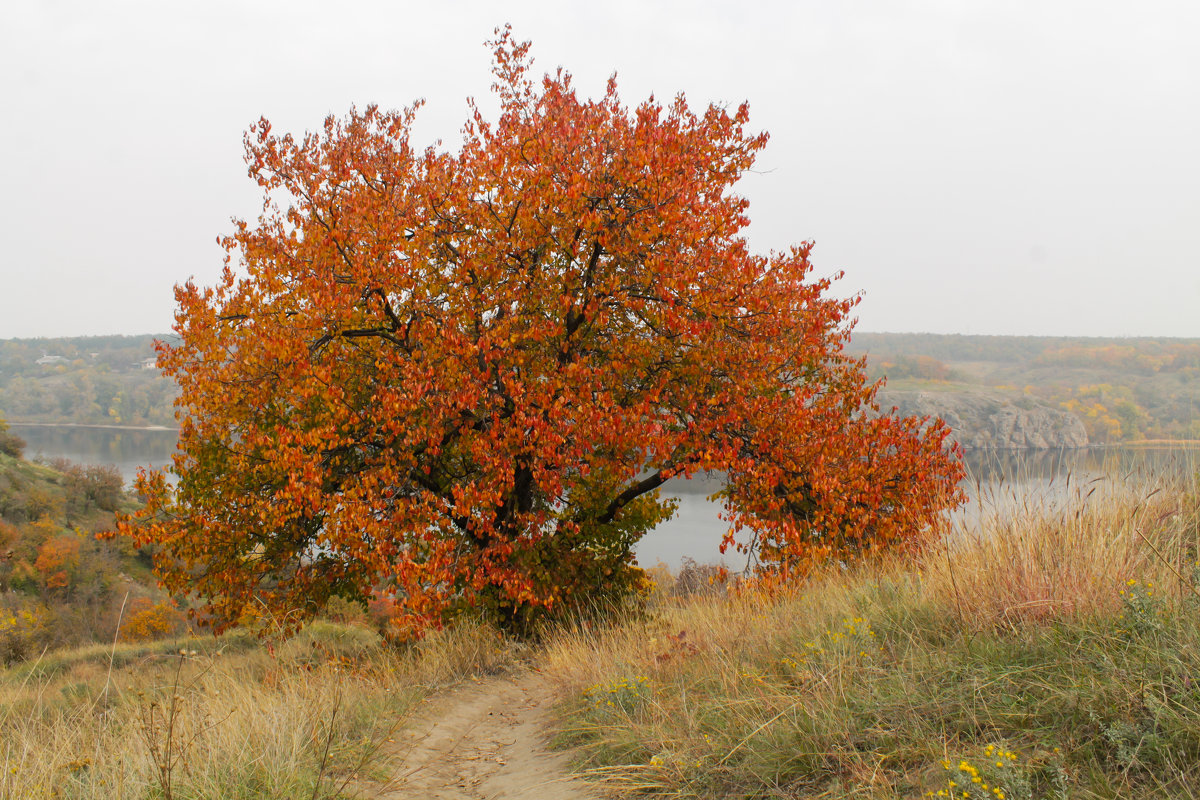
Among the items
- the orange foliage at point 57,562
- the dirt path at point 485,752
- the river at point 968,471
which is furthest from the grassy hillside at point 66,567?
the dirt path at point 485,752

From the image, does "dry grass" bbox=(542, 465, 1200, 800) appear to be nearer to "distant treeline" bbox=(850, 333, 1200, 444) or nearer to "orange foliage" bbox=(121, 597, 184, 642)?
"distant treeline" bbox=(850, 333, 1200, 444)

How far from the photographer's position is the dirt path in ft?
13.1

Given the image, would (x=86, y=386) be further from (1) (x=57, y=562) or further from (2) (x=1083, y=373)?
(2) (x=1083, y=373)

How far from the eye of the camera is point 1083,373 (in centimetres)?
8800

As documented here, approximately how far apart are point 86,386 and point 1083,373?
14630 centimetres

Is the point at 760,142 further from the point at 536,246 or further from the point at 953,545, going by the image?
the point at 953,545

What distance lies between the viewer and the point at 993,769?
255 cm

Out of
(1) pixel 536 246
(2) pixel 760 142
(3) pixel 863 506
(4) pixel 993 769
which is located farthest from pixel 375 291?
(4) pixel 993 769

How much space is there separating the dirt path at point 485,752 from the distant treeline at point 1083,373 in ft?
18.6

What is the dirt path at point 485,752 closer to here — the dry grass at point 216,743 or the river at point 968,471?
the dry grass at point 216,743

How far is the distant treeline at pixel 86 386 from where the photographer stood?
107 m

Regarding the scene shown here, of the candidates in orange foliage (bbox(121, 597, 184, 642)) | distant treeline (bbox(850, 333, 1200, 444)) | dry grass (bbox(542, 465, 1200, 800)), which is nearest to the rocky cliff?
distant treeline (bbox(850, 333, 1200, 444))

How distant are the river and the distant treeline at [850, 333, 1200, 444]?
0.67m

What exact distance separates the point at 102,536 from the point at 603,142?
314 inches
